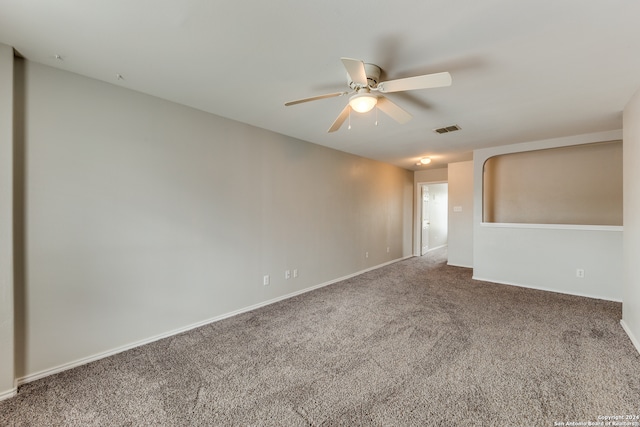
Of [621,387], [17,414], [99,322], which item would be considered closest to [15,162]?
[99,322]

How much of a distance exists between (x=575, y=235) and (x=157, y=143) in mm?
5824

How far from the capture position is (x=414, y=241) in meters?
7.15

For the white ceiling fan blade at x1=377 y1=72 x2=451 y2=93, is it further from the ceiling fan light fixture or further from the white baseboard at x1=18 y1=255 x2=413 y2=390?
the white baseboard at x1=18 y1=255 x2=413 y2=390

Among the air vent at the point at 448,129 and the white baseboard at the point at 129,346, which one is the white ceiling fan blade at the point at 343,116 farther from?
the white baseboard at the point at 129,346

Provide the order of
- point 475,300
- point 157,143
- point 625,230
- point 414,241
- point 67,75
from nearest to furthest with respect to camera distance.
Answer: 1. point 67,75
2. point 157,143
3. point 625,230
4. point 475,300
5. point 414,241

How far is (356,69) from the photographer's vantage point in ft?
5.44

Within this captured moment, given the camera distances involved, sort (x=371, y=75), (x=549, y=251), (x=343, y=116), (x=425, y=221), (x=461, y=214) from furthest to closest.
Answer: (x=425, y=221) < (x=461, y=214) < (x=549, y=251) < (x=343, y=116) < (x=371, y=75)

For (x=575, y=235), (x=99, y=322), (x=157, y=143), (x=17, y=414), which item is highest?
(x=157, y=143)

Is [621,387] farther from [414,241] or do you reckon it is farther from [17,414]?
[414,241]

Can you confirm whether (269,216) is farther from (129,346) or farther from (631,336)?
(631,336)

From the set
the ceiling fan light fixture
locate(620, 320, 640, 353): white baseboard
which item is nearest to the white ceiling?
the ceiling fan light fixture

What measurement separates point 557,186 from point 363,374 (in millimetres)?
4924

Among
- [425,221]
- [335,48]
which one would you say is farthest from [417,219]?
[335,48]

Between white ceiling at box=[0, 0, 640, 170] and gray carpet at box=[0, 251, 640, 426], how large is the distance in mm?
2423
